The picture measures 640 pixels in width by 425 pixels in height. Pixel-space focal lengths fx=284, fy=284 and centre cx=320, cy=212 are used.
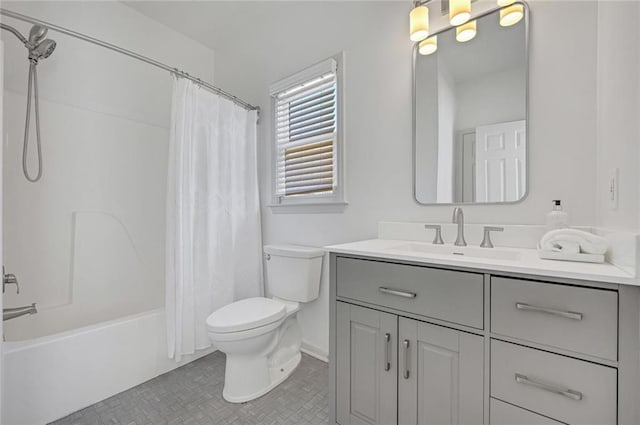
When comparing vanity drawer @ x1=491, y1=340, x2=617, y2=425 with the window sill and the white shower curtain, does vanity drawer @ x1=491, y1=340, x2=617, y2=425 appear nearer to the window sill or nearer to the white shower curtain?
the window sill

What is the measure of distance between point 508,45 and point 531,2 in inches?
7.3

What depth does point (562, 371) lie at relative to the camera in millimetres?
813

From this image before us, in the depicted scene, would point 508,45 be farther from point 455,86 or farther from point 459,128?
point 459,128

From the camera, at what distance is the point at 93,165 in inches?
81.6

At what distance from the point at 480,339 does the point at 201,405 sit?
145 cm

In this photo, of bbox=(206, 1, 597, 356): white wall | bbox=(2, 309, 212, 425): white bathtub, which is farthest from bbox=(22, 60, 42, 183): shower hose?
bbox=(206, 1, 597, 356): white wall

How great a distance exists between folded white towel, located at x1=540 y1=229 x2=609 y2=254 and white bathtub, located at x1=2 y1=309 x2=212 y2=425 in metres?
2.05

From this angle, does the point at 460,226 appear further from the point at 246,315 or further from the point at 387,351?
the point at 246,315

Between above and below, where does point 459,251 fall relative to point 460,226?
below

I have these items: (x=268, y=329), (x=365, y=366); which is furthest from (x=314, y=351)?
(x=365, y=366)

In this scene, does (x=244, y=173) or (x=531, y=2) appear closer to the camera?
(x=531, y=2)

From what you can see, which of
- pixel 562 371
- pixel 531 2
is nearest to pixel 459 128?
pixel 531 2

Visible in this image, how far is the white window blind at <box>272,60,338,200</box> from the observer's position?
197 cm

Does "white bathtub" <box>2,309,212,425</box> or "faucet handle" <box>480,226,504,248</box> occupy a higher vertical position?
"faucet handle" <box>480,226,504,248</box>
